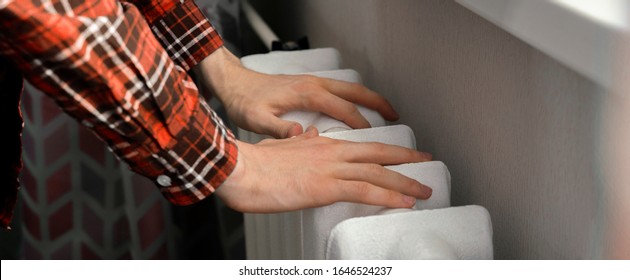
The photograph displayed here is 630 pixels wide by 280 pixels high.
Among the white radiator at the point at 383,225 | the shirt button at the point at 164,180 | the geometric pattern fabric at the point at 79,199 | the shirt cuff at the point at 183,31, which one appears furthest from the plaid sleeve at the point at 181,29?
the geometric pattern fabric at the point at 79,199

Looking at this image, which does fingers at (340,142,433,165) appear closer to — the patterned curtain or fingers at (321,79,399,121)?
fingers at (321,79,399,121)

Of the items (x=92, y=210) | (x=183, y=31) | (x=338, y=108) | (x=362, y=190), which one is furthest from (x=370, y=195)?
(x=92, y=210)

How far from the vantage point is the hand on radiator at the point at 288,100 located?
70cm

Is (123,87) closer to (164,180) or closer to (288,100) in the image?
(164,180)

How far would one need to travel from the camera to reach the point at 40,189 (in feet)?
3.87

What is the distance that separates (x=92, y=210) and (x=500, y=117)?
785 mm

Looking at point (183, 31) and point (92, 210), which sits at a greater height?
point (183, 31)

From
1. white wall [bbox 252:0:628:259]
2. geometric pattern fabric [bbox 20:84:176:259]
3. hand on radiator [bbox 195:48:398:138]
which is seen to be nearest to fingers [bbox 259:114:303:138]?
hand on radiator [bbox 195:48:398:138]

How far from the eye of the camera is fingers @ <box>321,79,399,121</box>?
2.33 ft

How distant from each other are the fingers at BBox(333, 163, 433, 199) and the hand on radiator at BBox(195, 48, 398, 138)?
9cm

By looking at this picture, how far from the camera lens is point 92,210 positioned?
47.5 inches

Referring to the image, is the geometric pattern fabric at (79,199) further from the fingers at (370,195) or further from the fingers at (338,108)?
the fingers at (370,195)
